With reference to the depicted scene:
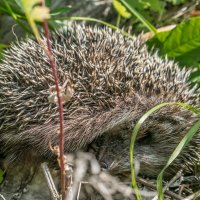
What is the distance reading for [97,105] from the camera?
8.36 feet

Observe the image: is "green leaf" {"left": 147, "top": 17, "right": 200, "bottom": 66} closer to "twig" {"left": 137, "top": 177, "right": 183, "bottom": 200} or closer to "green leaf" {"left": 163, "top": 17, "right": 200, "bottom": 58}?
"green leaf" {"left": 163, "top": 17, "right": 200, "bottom": 58}

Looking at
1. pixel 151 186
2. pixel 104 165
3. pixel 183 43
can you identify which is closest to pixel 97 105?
pixel 104 165

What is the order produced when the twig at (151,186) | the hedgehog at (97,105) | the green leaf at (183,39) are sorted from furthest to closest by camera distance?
the green leaf at (183,39) < the hedgehog at (97,105) < the twig at (151,186)

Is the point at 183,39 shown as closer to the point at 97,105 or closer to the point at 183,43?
the point at 183,43

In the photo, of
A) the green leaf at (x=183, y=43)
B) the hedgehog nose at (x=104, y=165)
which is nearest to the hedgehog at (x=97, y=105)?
the hedgehog nose at (x=104, y=165)

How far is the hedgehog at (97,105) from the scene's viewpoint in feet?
8.25

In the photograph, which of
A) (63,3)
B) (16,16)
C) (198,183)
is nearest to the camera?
(198,183)

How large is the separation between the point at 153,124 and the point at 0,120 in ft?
2.45

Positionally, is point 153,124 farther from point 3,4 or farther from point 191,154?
point 3,4

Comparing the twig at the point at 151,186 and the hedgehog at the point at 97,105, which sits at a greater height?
the hedgehog at the point at 97,105

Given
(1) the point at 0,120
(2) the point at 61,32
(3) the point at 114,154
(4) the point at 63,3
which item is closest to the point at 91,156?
(3) the point at 114,154

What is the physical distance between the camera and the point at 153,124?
8.64 ft

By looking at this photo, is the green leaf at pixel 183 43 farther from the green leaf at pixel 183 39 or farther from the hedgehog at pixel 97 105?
the hedgehog at pixel 97 105

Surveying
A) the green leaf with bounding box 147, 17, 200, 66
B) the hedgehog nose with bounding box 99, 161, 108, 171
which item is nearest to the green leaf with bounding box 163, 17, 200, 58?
the green leaf with bounding box 147, 17, 200, 66
